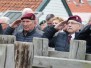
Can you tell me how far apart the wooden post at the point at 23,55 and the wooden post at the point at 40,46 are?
73cm

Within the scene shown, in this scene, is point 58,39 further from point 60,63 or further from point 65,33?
point 60,63

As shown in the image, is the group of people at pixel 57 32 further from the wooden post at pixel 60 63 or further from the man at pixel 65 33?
the wooden post at pixel 60 63

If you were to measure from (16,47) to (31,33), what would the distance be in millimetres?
2251

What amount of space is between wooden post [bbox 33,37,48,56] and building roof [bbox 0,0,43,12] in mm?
13211

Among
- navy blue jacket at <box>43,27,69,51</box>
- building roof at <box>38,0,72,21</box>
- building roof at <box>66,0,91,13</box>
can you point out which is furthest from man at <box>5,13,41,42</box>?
building roof at <box>66,0,91,13</box>

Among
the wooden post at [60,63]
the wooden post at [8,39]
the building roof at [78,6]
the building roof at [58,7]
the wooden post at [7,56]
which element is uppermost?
the building roof at [78,6]

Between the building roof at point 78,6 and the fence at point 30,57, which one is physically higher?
the building roof at point 78,6

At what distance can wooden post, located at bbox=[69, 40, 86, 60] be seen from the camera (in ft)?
13.7

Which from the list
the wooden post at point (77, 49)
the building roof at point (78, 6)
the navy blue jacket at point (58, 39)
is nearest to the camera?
the wooden post at point (77, 49)

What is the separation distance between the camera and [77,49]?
13.9ft

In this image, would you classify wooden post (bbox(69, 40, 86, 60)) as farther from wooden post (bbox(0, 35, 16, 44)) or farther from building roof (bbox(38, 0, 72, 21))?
building roof (bbox(38, 0, 72, 21))

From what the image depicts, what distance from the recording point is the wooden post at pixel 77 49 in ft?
13.7

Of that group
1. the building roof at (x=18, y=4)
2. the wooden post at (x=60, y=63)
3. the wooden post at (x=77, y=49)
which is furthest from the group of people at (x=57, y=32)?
the building roof at (x=18, y=4)

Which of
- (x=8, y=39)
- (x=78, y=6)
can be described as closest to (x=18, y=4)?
(x=8, y=39)
